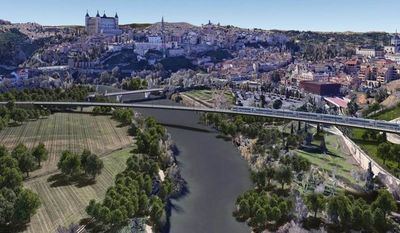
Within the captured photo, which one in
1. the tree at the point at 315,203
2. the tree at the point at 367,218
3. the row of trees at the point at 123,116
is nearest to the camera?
the tree at the point at 367,218

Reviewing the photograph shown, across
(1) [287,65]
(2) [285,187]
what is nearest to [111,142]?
(2) [285,187]

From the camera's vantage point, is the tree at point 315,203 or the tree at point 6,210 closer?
the tree at point 6,210

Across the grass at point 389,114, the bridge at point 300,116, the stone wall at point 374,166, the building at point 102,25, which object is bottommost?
the stone wall at point 374,166

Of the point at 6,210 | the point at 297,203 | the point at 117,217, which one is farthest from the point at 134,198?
the point at 297,203

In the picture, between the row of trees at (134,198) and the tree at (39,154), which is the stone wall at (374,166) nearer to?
the row of trees at (134,198)

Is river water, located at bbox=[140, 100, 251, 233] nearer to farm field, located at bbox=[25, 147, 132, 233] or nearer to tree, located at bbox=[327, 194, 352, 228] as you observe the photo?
tree, located at bbox=[327, 194, 352, 228]

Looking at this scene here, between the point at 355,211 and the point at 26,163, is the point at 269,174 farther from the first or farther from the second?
the point at 26,163

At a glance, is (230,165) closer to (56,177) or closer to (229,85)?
(56,177)

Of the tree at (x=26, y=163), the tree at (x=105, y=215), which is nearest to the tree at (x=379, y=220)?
the tree at (x=105, y=215)
